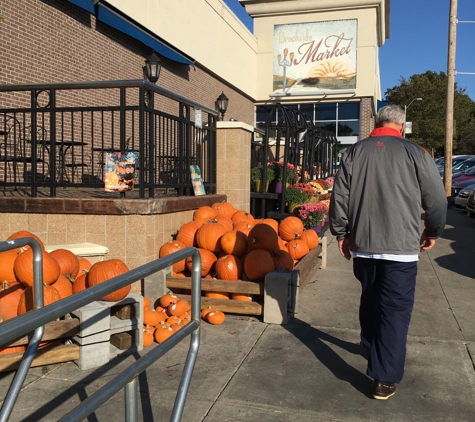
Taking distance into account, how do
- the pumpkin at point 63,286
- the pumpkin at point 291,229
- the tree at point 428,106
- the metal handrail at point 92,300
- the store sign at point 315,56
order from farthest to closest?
the tree at point 428,106, the store sign at point 315,56, the pumpkin at point 291,229, the pumpkin at point 63,286, the metal handrail at point 92,300

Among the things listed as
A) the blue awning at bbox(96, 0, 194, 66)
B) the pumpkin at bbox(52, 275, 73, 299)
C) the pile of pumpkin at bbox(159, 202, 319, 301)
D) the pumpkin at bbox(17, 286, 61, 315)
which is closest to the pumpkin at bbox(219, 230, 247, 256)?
the pile of pumpkin at bbox(159, 202, 319, 301)

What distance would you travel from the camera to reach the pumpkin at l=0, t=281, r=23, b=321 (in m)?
3.93

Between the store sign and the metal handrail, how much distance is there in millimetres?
25464

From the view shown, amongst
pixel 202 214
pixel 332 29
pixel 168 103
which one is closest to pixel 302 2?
pixel 332 29

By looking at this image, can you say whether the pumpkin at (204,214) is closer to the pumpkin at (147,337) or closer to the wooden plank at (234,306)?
the wooden plank at (234,306)

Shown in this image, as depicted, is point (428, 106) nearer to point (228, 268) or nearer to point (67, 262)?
point (228, 268)

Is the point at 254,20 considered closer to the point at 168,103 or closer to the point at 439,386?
the point at 168,103

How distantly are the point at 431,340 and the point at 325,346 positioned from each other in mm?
937

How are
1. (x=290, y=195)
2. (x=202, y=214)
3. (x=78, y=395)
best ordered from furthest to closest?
1. (x=290, y=195)
2. (x=202, y=214)
3. (x=78, y=395)

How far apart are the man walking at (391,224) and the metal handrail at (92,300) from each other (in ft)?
4.40

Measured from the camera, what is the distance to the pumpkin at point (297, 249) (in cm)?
609

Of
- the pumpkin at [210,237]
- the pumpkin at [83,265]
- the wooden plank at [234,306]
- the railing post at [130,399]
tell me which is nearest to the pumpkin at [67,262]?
the pumpkin at [83,265]

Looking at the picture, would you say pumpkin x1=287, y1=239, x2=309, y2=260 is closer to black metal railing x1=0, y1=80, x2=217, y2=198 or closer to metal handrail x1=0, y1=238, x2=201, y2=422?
black metal railing x1=0, y1=80, x2=217, y2=198

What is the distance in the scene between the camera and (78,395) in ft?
10.9
